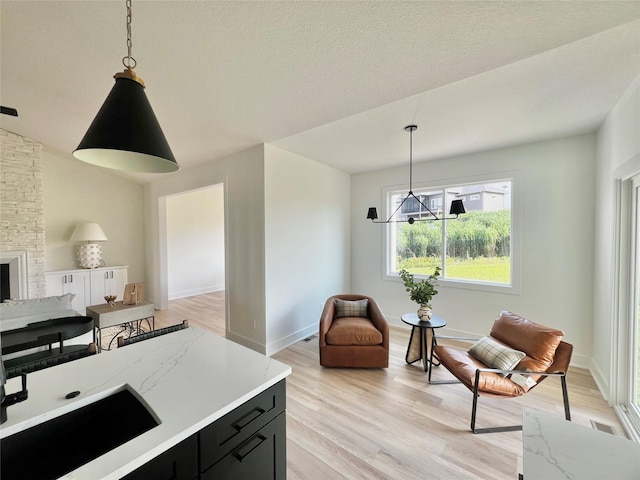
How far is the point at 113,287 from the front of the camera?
5.35 meters

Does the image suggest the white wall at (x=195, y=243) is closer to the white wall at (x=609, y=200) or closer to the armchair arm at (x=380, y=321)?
the armchair arm at (x=380, y=321)

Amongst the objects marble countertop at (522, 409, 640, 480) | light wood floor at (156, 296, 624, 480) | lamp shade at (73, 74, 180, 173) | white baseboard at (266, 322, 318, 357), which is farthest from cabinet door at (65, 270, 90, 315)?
marble countertop at (522, 409, 640, 480)

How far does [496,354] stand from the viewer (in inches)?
87.9

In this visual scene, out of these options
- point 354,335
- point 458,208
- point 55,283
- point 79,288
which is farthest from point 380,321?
point 55,283

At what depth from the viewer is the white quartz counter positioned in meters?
0.79

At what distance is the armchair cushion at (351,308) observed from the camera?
348 centimetres

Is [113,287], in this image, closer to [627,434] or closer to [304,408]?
[304,408]

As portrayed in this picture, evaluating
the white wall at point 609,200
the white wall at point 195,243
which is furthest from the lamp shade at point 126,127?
the white wall at point 195,243

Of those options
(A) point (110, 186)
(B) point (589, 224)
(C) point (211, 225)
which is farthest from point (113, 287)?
(B) point (589, 224)

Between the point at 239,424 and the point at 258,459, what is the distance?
0.79 ft

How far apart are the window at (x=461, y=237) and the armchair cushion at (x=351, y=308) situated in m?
1.21

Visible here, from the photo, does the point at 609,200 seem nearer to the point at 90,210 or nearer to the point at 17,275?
the point at 17,275

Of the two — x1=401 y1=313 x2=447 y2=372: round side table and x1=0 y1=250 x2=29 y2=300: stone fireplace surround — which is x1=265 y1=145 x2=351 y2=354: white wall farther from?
x1=0 y1=250 x2=29 y2=300: stone fireplace surround

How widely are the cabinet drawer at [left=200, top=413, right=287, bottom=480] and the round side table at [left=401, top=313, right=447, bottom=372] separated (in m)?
2.11
